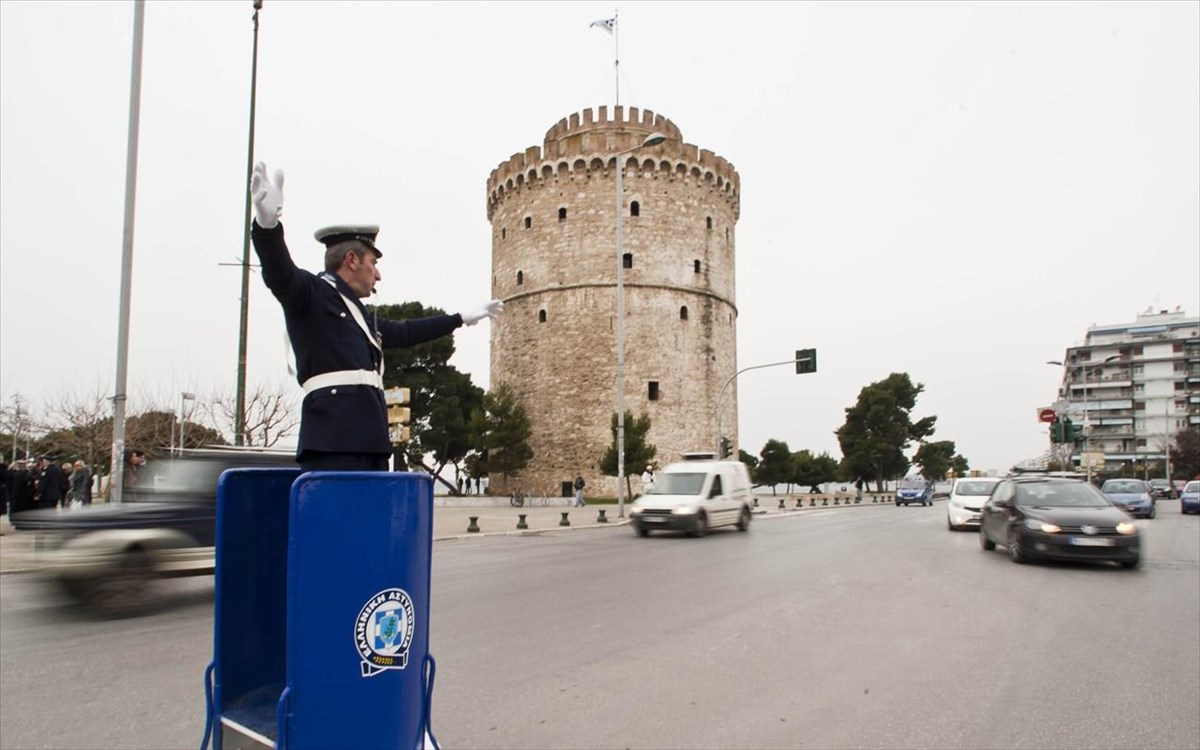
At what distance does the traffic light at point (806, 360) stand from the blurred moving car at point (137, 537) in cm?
2458

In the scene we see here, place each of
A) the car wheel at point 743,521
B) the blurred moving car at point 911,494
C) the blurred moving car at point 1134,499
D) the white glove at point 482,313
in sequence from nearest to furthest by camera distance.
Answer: the white glove at point 482,313 < the car wheel at point 743,521 < the blurred moving car at point 1134,499 < the blurred moving car at point 911,494

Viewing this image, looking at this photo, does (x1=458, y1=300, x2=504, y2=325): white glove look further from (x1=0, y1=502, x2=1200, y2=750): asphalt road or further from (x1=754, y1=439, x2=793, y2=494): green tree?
(x1=754, y1=439, x2=793, y2=494): green tree

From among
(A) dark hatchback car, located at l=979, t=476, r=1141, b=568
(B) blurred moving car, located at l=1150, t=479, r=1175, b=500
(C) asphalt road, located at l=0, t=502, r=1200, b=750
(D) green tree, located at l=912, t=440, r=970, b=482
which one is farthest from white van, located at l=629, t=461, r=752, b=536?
(D) green tree, located at l=912, t=440, r=970, b=482

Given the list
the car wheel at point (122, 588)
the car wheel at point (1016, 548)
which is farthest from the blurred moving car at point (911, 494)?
the car wheel at point (122, 588)

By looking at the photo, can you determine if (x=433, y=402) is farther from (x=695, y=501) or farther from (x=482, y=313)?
(x=482, y=313)

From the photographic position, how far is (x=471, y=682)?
5.13 meters

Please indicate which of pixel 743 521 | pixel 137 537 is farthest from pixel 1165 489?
pixel 137 537

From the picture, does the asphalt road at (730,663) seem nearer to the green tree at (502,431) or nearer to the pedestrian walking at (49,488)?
the pedestrian walking at (49,488)

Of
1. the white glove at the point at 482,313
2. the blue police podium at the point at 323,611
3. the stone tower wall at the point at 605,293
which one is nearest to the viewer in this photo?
the blue police podium at the point at 323,611

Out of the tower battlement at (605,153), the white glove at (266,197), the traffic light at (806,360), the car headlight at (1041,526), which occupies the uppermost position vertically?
the tower battlement at (605,153)

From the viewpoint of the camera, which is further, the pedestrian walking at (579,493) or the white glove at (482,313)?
the pedestrian walking at (579,493)

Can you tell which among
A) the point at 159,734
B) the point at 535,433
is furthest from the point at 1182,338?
the point at 159,734

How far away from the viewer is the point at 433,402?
44.3 metres

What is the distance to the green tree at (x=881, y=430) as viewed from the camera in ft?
237
